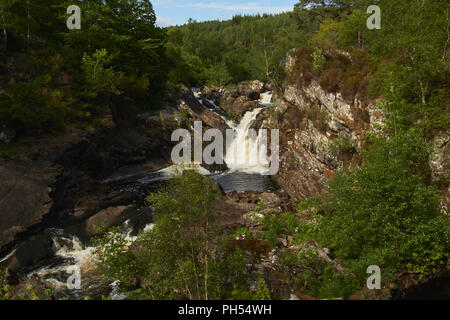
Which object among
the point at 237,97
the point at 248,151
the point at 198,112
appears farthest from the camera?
the point at 237,97

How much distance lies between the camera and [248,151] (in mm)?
37500

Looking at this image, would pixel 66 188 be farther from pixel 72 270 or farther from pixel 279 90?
pixel 279 90

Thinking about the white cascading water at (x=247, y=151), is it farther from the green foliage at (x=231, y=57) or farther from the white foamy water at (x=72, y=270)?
the white foamy water at (x=72, y=270)

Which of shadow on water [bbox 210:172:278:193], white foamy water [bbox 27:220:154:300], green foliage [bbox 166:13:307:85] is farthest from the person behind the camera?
green foliage [bbox 166:13:307:85]

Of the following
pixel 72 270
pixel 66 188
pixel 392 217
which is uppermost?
pixel 392 217

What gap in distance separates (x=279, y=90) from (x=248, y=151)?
847 cm

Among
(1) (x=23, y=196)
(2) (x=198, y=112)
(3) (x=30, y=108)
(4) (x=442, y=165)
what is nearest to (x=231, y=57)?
(2) (x=198, y=112)

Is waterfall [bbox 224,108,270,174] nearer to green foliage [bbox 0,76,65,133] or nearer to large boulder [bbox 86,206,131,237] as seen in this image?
large boulder [bbox 86,206,131,237]

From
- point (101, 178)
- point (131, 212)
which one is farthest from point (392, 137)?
point (101, 178)

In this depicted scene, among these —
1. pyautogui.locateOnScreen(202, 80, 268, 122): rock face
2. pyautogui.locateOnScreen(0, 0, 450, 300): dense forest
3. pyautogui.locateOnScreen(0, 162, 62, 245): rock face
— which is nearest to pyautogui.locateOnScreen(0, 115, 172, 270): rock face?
pyautogui.locateOnScreen(0, 162, 62, 245): rock face

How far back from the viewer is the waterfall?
3469 cm

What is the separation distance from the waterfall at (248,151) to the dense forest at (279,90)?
7.64 meters

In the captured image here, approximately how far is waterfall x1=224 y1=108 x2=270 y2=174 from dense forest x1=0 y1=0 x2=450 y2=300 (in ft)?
25.1

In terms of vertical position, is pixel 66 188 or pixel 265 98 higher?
pixel 265 98
